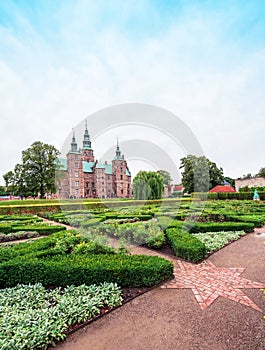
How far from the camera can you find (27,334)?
237 centimetres

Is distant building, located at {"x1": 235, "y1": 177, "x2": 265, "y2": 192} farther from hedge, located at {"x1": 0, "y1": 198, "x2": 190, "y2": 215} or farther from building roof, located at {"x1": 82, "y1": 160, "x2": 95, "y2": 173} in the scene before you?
building roof, located at {"x1": 82, "y1": 160, "x2": 95, "y2": 173}

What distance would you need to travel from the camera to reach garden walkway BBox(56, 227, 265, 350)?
7.82 ft

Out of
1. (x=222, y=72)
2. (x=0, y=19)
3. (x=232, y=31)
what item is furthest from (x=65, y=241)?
(x=222, y=72)

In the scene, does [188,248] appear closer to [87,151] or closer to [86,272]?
[86,272]

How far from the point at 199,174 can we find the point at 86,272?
34411 millimetres

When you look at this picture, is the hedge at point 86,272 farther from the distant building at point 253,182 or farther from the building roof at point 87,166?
the distant building at point 253,182

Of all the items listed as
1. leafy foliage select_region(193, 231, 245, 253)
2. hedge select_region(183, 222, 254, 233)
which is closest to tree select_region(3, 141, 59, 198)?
hedge select_region(183, 222, 254, 233)

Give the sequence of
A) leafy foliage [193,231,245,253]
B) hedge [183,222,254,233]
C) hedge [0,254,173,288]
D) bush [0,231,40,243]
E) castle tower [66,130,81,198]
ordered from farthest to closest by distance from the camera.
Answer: castle tower [66,130,81,198] → bush [0,231,40,243] → hedge [183,222,254,233] → leafy foliage [193,231,245,253] → hedge [0,254,173,288]

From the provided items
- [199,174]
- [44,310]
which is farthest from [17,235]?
[199,174]

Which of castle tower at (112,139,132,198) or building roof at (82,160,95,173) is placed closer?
castle tower at (112,139,132,198)

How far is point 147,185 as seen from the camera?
2152 centimetres

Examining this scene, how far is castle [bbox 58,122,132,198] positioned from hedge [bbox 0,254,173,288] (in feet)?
72.6

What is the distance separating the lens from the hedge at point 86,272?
3.65 m

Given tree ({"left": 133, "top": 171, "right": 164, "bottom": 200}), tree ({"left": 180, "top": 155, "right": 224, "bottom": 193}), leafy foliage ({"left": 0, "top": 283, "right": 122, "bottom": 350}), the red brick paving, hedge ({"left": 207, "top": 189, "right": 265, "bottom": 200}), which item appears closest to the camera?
leafy foliage ({"left": 0, "top": 283, "right": 122, "bottom": 350})
